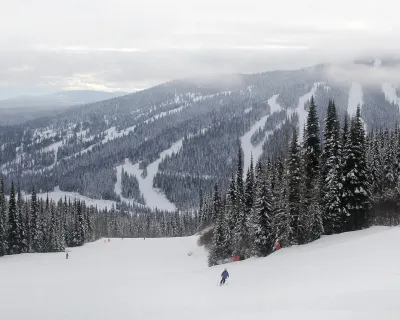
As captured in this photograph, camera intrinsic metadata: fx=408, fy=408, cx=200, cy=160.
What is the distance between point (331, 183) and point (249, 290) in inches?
714

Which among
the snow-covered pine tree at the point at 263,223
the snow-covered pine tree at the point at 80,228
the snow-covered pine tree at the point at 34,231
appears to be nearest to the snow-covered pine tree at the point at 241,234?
the snow-covered pine tree at the point at 263,223

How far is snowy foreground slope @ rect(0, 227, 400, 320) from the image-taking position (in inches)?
663

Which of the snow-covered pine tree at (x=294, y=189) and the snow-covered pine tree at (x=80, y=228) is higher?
the snow-covered pine tree at (x=294, y=189)

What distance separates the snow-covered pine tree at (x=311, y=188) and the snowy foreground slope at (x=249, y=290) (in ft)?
7.78

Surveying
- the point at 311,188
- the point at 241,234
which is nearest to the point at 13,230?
the point at 241,234

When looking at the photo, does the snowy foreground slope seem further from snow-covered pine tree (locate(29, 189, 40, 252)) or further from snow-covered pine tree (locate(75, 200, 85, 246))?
snow-covered pine tree (locate(75, 200, 85, 246))

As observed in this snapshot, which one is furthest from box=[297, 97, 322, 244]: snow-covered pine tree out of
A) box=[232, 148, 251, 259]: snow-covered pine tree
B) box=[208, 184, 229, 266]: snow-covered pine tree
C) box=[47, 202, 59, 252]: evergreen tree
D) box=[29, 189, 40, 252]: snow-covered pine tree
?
box=[47, 202, 59, 252]: evergreen tree

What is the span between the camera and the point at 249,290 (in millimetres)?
25312

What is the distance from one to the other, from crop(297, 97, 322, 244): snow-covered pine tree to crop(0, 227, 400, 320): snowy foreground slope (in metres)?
2.37

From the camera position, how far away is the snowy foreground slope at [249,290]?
663 inches

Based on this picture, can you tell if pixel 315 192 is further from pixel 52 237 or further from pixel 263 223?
pixel 52 237

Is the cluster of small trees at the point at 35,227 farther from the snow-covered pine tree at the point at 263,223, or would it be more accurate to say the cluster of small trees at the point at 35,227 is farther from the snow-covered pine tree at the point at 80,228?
the snow-covered pine tree at the point at 263,223

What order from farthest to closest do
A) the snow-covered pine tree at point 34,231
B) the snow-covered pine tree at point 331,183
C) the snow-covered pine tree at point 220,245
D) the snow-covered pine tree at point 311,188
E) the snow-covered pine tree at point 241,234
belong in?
the snow-covered pine tree at point 34,231 < the snow-covered pine tree at point 220,245 < the snow-covered pine tree at point 241,234 < the snow-covered pine tree at point 311,188 < the snow-covered pine tree at point 331,183

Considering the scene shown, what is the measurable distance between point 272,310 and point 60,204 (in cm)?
10002
